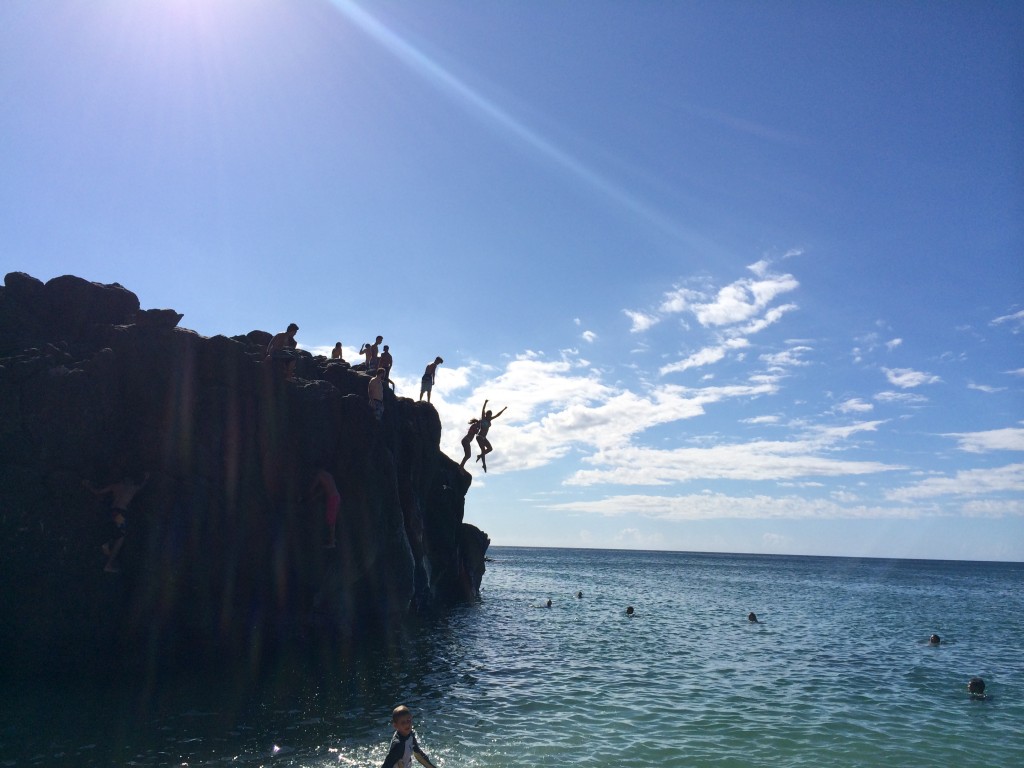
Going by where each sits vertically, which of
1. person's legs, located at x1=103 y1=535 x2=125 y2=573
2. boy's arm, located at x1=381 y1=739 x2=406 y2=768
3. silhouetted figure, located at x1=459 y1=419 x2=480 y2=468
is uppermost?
silhouetted figure, located at x1=459 y1=419 x2=480 y2=468

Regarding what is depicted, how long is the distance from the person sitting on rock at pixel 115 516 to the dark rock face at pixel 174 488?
0.28 meters

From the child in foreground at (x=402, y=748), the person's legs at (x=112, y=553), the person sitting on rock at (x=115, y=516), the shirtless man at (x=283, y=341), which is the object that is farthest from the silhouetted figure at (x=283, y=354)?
the child in foreground at (x=402, y=748)

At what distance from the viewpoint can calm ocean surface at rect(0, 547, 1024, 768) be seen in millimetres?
15133

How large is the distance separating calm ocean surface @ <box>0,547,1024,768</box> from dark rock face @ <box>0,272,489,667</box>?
1900mm

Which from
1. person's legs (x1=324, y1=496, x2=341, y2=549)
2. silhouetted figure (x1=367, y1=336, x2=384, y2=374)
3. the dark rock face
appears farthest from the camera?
silhouetted figure (x1=367, y1=336, x2=384, y2=374)

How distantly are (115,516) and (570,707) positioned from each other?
51.9ft

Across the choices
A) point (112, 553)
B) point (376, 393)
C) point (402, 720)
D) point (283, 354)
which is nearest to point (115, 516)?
point (112, 553)

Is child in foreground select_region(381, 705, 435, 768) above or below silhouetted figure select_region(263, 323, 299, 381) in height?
below

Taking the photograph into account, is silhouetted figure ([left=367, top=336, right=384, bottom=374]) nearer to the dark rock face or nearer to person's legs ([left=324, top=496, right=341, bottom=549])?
the dark rock face

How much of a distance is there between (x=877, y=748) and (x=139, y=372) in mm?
25887

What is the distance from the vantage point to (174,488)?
21672 mm

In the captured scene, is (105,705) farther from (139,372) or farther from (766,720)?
(766,720)

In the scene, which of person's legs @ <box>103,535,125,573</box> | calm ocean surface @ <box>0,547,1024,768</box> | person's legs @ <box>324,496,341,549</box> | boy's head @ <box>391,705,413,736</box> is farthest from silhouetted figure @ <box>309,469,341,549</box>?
boy's head @ <box>391,705,413,736</box>

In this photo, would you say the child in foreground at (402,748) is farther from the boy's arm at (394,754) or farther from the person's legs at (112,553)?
the person's legs at (112,553)
